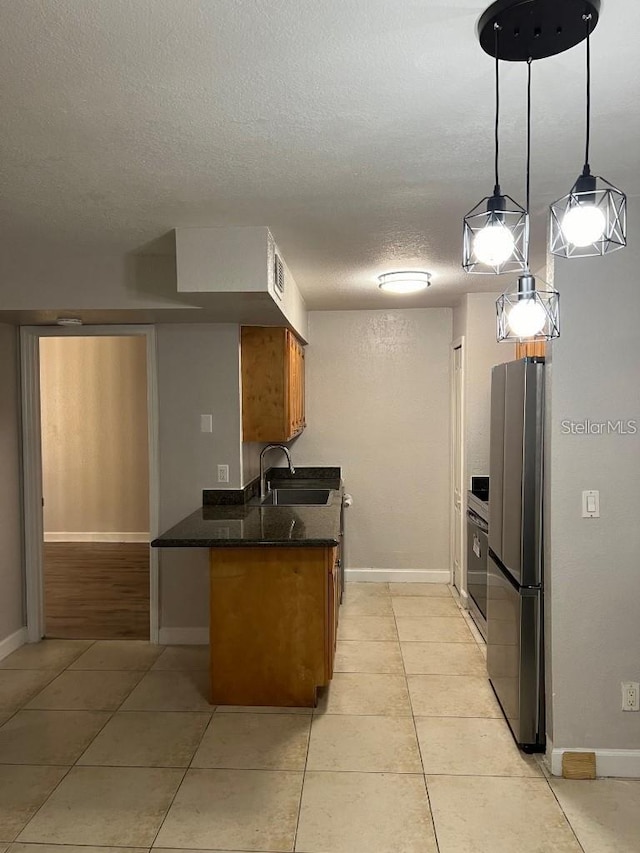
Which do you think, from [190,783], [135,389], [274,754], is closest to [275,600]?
[274,754]

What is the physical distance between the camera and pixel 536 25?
4.72 feet

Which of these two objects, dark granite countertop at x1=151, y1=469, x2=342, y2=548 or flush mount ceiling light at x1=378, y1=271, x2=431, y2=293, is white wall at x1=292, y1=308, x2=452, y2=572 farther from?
flush mount ceiling light at x1=378, y1=271, x2=431, y2=293

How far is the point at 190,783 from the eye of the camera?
277 cm

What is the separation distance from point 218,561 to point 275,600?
362 mm

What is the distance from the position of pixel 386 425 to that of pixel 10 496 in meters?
3.01

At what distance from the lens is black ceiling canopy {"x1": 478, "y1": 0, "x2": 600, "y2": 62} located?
139 centimetres

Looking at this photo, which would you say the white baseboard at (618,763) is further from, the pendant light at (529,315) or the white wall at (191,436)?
the white wall at (191,436)

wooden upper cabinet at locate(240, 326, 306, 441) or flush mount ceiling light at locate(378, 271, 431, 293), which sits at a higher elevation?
flush mount ceiling light at locate(378, 271, 431, 293)

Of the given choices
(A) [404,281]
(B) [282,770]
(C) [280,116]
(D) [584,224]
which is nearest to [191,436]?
(A) [404,281]

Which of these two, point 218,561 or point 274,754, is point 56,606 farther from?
point 274,754

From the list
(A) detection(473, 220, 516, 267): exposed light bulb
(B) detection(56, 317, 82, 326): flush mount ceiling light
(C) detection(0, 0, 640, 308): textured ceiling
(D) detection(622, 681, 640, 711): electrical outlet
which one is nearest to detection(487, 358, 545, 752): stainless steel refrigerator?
(D) detection(622, 681, 640, 711): electrical outlet

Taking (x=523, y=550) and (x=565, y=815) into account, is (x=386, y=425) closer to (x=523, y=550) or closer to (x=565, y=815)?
(x=523, y=550)

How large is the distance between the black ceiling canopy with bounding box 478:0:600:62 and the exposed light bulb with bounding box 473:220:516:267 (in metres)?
0.41

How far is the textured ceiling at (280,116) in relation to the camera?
58.7 inches
